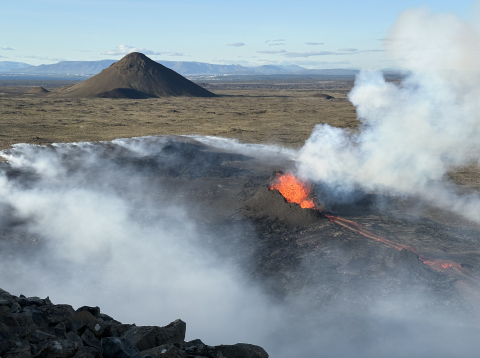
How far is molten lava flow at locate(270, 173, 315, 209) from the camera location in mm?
24761

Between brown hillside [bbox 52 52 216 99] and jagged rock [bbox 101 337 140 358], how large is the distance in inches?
3706

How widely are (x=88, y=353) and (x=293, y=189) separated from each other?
1851cm

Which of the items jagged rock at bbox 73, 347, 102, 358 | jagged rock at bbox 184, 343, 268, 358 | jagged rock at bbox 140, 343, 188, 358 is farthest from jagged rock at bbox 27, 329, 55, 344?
jagged rock at bbox 184, 343, 268, 358

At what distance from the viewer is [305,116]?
69938 millimetres

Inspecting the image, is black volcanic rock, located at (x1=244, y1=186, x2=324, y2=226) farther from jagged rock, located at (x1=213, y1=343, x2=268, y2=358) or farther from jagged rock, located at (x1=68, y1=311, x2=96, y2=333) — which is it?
jagged rock, located at (x1=68, y1=311, x2=96, y2=333)

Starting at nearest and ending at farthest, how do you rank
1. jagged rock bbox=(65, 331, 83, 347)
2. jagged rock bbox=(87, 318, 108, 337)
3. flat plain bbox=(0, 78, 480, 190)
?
1. jagged rock bbox=(65, 331, 83, 347)
2. jagged rock bbox=(87, 318, 108, 337)
3. flat plain bbox=(0, 78, 480, 190)

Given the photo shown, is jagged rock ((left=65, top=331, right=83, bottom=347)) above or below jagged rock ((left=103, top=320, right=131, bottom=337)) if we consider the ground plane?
above

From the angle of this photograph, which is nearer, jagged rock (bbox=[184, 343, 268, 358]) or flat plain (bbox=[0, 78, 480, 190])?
jagged rock (bbox=[184, 343, 268, 358])

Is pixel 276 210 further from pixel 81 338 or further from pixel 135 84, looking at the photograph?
pixel 135 84

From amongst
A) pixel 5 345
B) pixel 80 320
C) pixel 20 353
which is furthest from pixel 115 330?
pixel 5 345

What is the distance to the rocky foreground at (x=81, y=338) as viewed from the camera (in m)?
8.92

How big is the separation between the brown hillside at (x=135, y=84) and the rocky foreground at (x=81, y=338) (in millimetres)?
92323

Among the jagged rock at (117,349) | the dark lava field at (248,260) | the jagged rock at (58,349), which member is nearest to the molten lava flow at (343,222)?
the dark lava field at (248,260)

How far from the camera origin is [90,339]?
10.3 metres
